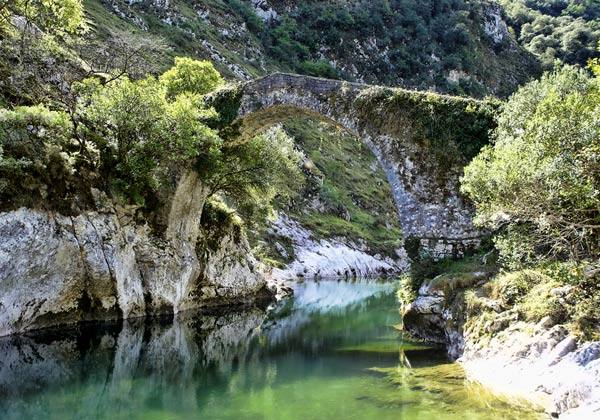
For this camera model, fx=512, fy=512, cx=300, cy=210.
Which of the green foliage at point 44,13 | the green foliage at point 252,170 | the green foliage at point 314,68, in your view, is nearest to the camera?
the green foliage at point 44,13

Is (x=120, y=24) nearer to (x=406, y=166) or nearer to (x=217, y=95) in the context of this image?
(x=217, y=95)

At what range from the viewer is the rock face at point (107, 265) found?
50.0 ft

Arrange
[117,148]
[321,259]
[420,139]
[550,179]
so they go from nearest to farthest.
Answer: [550,179] < [420,139] < [117,148] < [321,259]

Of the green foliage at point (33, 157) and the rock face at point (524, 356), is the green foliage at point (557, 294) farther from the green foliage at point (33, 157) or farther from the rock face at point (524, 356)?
the green foliage at point (33, 157)

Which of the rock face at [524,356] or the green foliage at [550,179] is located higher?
the green foliage at [550,179]

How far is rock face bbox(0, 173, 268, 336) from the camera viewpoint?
15250 millimetres

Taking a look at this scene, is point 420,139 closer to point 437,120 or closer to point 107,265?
point 437,120

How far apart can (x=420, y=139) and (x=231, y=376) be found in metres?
10.9

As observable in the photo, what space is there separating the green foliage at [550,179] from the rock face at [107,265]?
41.2 ft

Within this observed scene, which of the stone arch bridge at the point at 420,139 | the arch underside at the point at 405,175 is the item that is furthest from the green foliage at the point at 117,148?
the stone arch bridge at the point at 420,139

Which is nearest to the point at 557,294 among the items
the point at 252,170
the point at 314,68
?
the point at 252,170

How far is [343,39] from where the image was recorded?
93750 mm

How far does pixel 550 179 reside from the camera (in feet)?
33.8

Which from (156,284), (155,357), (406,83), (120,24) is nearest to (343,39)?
(406,83)
